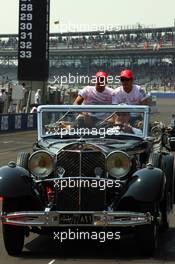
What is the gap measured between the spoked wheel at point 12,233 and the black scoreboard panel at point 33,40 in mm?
28635

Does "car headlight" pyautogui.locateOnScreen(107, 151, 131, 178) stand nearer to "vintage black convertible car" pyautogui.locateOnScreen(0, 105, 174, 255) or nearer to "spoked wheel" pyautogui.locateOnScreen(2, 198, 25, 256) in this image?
"vintage black convertible car" pyautogui.locateOnScreen(0, 105, 174, 255)

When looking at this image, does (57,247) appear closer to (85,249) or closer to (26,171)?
(85,249)

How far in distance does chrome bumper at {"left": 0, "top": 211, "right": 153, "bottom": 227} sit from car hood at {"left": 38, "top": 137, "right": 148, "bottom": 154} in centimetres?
82

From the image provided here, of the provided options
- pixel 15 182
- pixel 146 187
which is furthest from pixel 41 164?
pixel 146 187

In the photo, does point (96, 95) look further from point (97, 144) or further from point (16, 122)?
point (16, 122)

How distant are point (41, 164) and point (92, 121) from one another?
51.3 inches

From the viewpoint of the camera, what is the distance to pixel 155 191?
7.01 metres

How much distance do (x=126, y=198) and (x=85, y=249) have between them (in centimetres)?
A: 93

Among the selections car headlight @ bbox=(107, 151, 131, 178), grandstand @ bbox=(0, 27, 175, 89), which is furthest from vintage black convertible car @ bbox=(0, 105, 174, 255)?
grandstand @ bbox=(0, 27, 175, 89)

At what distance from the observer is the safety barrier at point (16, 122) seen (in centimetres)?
3098

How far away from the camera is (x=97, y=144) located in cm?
772

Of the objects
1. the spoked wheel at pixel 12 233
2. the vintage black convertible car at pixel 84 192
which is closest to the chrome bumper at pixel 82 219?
the vintage black convertible car at pixel 84 192

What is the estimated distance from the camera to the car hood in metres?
7.44

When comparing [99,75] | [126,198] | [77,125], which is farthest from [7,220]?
[99,75]
